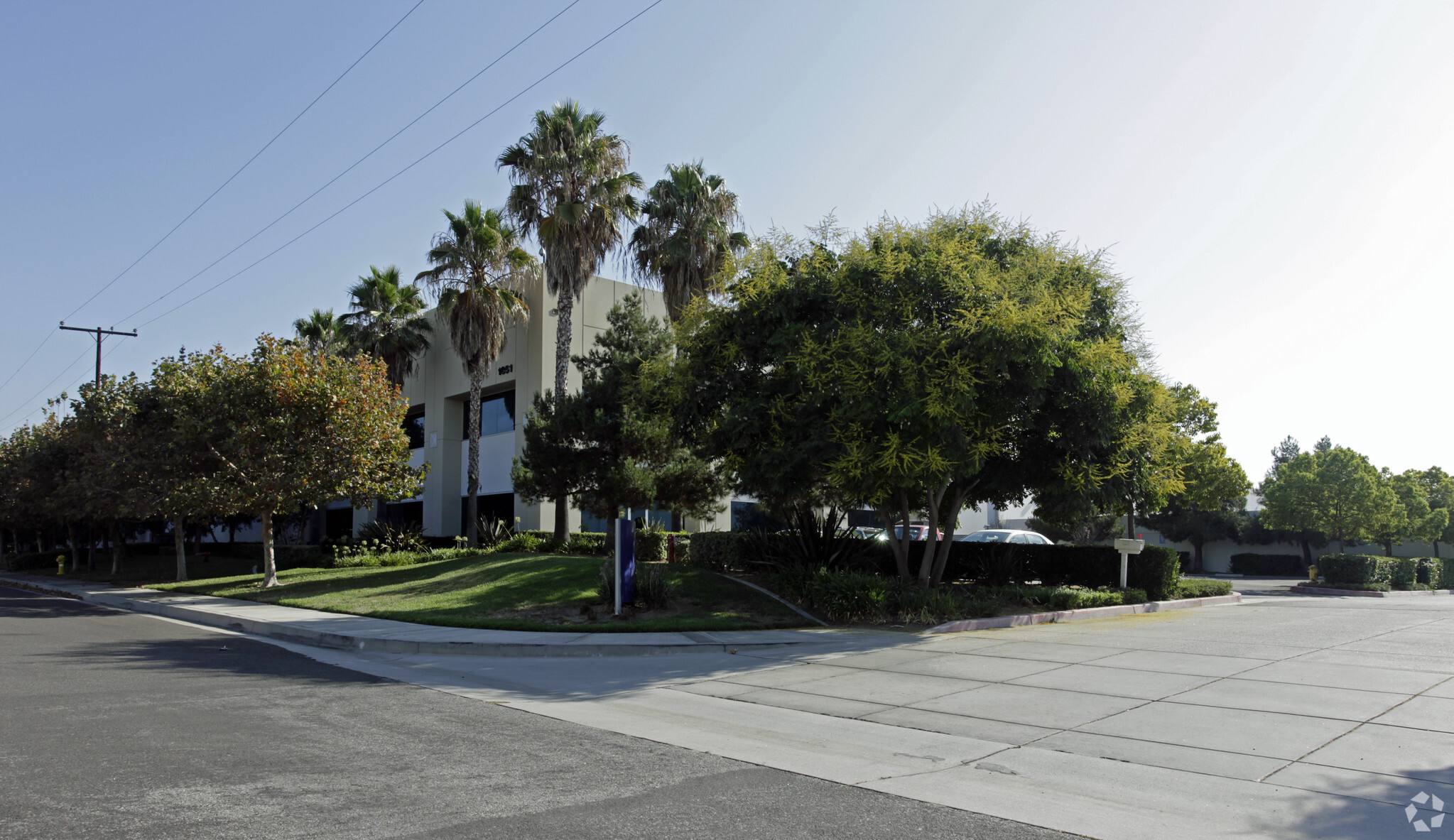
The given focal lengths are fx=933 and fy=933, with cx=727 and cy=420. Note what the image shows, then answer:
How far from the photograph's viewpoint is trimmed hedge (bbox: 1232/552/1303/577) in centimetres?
4669

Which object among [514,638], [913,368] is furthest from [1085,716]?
[514,638]

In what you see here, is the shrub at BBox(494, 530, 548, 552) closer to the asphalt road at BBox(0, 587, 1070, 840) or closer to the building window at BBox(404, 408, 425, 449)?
the building window at BBox(404, 408, 425, 449)

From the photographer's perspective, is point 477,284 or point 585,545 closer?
point 585,545

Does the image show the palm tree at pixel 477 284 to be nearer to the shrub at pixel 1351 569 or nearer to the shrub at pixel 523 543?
the shrub at pixel 523 543

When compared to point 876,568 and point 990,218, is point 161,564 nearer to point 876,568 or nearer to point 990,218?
point 876,568

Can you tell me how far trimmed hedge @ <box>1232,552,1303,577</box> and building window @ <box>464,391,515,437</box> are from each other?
123ft

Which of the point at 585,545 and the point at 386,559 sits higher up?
the point at 585,545

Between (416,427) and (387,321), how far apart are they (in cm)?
631

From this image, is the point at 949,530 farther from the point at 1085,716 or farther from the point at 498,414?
the point at 498,414

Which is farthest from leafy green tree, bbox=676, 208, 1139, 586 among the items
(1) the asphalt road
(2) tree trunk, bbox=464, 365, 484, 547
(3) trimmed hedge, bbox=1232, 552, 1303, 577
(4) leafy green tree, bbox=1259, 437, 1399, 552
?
(3) trimmed hedge, bbox=1232, 552, 1303, 577

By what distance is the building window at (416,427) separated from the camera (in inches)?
1538

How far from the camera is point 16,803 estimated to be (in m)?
5.29

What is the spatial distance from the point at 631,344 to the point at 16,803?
21.1 m

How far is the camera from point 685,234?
28422 mm
